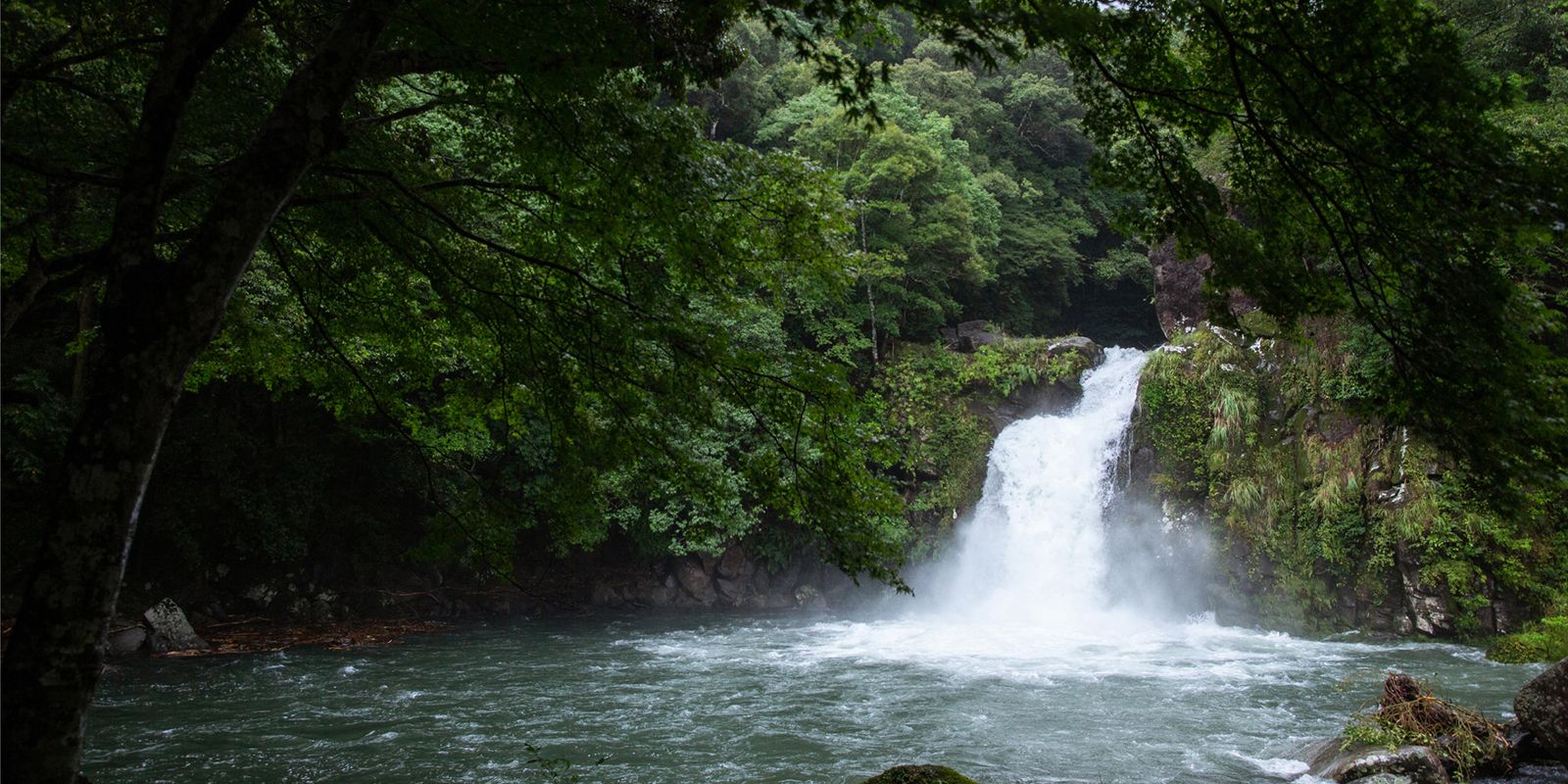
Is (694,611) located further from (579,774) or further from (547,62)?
(547,62)

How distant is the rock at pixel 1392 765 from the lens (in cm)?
686

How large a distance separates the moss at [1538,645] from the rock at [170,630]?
18719 millimetres

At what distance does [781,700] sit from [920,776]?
6.93 m

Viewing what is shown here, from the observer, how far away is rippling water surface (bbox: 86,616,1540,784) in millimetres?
7992

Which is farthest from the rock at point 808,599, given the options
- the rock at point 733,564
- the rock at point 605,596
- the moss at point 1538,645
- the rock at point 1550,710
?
the rock at point 1550,710

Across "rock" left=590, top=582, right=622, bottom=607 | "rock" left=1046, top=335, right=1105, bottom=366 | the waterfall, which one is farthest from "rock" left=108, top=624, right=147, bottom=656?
"rock" left=1046, top=335, right=1105, bottom=366

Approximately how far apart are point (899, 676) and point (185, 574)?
12.5 meters

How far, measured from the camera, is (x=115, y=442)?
10.0ft

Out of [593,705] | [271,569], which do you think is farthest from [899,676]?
[271,569]

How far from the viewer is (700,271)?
15.7ft

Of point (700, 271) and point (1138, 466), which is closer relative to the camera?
point (700, 271)

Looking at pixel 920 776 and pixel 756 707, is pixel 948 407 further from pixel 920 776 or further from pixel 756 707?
pixel 920 776

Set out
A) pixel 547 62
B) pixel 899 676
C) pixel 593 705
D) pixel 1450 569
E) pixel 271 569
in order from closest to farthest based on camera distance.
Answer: pixel 547 62 → pixel 593 705 → pixel 899 676 → pixel 1450 569 → pixel 271 569

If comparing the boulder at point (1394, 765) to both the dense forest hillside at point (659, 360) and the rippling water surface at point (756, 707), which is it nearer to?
the rippling water surface at point (756, 707)
